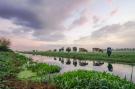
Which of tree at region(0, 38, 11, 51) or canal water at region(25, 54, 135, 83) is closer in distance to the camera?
canal water at region(25, 54, 135, 83)

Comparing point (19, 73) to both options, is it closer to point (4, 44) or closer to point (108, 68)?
point (108, 68)

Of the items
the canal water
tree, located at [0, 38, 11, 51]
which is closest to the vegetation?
the canal water

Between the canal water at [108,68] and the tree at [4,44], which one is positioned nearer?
the canal water at [108,68]

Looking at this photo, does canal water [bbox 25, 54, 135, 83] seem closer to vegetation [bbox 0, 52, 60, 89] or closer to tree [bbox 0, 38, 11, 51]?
vegetation [bbox 0, 52, 60, 89]

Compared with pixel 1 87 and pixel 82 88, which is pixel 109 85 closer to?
pixel 82 88

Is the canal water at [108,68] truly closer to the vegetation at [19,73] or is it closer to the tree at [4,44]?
the vegetation at [19,73]

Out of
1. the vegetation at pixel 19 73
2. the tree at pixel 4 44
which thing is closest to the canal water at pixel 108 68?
the vegetation at pixel 19 73

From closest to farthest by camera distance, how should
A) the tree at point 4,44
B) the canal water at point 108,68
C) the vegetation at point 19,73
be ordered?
the vegetation at point 19,73
the canal water at point 108,68
the tree at point 4,44

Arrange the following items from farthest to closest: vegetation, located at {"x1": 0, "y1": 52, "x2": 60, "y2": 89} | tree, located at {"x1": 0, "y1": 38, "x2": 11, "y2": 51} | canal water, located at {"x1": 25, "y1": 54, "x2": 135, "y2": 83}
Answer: tree, located at {"x1": 0, "y1": 38, "x2": 11, "y2": 51}, canal water, located at {"x1": 25, "y1": 54, "x2": 135, "y2": 83}, vegetation, located at {"x1": 0, "y1": 52, "x2": 60, "y2": 89}

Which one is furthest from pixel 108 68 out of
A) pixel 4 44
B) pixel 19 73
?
pixel 4 44

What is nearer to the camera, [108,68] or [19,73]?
[19,73]

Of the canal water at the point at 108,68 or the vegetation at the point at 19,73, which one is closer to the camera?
the vegetation at the point at 19,73

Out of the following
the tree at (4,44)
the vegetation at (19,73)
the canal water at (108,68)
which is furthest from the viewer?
the tree at (4,44)

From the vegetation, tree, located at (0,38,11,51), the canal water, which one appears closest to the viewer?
the vegetation
